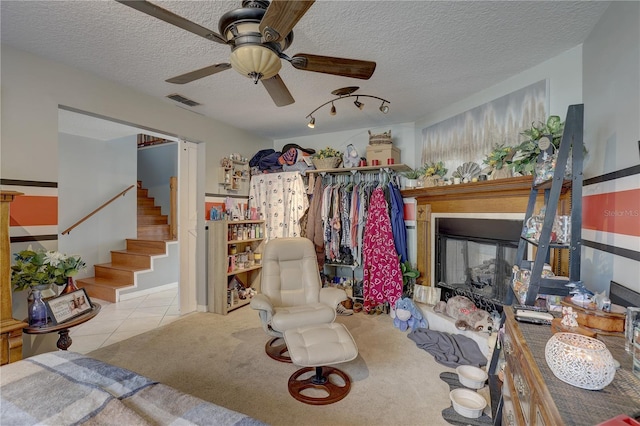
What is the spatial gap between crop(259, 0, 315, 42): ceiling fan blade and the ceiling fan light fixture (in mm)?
76

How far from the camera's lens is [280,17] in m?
1.10

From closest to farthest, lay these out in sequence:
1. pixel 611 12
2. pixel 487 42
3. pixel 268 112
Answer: pixel 611 12
pixel 487 42
pixel 268 112

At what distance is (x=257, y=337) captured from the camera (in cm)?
280

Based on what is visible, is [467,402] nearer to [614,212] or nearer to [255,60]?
[614,212]

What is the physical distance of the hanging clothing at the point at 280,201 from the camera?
3881 mm

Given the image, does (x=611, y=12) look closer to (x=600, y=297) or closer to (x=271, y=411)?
(x=600, y=297)

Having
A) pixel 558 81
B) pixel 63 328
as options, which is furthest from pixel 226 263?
pixel 558 81

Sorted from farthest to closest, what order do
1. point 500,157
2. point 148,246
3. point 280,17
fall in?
point 148,246 → point 500,157 → point 280,17

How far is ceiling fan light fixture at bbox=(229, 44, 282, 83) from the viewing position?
1.29 m

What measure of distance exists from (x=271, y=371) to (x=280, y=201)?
2271mm

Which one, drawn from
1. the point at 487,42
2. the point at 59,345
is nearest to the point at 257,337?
the point at 59,345

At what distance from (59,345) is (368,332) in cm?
259

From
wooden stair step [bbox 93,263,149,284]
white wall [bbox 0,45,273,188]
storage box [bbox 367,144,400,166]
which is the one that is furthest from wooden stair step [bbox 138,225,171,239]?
storage box [bbox 367,144,400,166]

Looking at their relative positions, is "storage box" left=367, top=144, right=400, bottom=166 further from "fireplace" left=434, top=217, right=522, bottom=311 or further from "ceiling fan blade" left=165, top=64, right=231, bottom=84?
"ceiling fan blade" left=165, top=64, right=231, bottom=84
